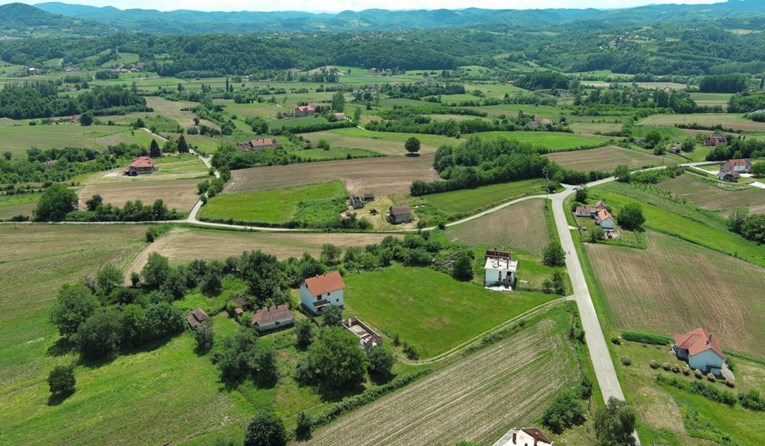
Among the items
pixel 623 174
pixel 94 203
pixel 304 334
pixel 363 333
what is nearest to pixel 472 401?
pixel 363 333

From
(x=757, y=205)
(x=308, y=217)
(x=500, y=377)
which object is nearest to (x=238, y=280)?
(x=308, y=217)

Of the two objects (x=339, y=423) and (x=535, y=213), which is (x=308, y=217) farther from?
(x=339, y=423)

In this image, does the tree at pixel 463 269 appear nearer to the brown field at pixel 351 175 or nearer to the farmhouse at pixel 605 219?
the farmhouse at pixel 605 219

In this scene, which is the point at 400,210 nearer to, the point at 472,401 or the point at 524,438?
the point at 472,401

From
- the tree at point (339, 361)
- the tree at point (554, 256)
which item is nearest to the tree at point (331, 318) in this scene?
the tree at point (339, 361)

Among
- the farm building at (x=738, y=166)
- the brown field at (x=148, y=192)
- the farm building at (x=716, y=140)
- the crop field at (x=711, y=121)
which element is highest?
the crop field at (x=711, y=121)

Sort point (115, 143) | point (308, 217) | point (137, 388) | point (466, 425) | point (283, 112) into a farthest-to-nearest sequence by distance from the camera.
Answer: point (283, 112), point (115, 143), point (308, 217), point (137, 388), point (466, 425)
